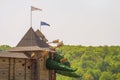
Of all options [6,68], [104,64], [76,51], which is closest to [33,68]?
[6,68]

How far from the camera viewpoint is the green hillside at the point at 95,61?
12650 centimetres

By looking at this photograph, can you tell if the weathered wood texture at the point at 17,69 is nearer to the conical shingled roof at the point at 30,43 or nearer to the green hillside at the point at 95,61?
the conical shingled roof at the point at 30,43

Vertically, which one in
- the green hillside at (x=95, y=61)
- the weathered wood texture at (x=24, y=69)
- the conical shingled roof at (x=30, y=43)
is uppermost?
the conical shingled roof at (x=30, y=43)

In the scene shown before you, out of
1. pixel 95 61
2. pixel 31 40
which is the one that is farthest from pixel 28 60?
pixel 95 61

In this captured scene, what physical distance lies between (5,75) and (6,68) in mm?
603

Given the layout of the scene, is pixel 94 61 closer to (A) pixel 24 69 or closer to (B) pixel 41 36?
(B) pixel 41 36

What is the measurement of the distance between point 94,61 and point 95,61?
908 mm

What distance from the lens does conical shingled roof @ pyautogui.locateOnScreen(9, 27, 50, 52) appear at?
4305cm

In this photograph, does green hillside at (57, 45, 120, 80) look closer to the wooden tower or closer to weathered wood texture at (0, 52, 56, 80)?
the wooden tower

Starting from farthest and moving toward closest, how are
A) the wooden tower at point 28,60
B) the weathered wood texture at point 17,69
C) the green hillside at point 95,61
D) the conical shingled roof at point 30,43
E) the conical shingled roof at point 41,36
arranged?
the green hillside at point 95,61 < the conical shingled roof at point 41,36 < the conical shingled roof at point 30,43 < the wooden tower at point 28,60 < the weathered wood texture at point 17,69

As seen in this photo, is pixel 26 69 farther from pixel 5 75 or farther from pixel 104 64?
pixel 104 64

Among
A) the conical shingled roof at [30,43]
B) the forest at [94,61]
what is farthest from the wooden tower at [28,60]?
the forest at [94,61]

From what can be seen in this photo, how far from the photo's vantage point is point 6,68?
3872cm

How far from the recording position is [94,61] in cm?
13875
